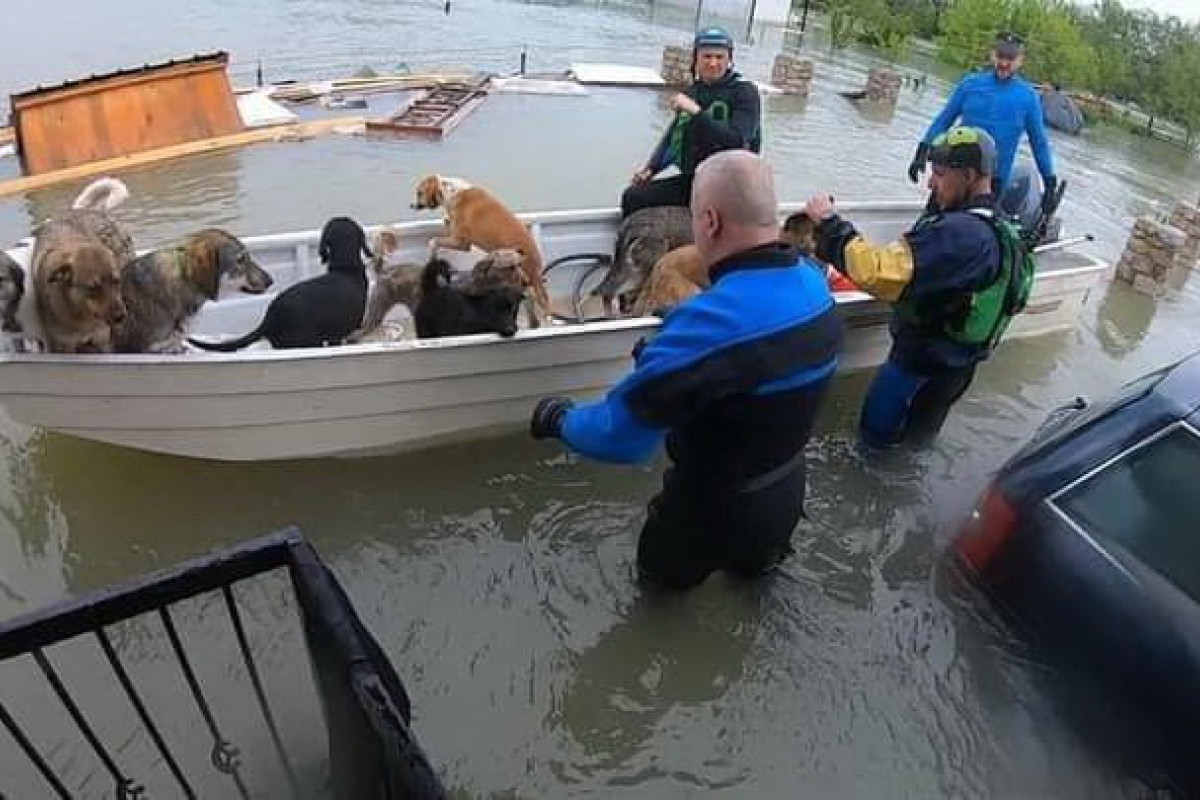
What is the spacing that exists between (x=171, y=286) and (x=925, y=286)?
330cm

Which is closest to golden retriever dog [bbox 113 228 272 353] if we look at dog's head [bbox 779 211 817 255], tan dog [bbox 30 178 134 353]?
tan dog [bbox 30 178 134 353]

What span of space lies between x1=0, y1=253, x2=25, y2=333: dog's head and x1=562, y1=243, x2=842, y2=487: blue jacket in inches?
92.9

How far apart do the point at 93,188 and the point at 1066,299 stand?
6.43 metres

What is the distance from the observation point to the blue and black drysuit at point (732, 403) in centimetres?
242

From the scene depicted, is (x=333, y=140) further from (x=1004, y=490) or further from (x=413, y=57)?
(x=1004, y=490)

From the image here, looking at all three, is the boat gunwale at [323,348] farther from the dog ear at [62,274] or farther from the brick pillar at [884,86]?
the brick pillar at [884,86]

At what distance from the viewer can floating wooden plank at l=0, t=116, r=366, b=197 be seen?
8086 mm

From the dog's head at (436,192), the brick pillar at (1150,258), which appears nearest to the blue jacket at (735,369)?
the dog's head at (436,192)

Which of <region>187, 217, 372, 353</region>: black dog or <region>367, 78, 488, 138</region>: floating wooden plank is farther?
<region>367, 78, 488, 138</region>: floating wooden plank

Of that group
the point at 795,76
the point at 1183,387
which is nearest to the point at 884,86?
the point at 795,76

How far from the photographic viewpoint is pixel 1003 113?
219 inches

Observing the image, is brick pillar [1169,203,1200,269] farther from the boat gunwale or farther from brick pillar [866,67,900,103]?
brick pillar [866,67,900,103]

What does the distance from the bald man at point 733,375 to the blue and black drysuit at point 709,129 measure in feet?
7.95

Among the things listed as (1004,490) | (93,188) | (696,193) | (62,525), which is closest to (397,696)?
(696,193)
